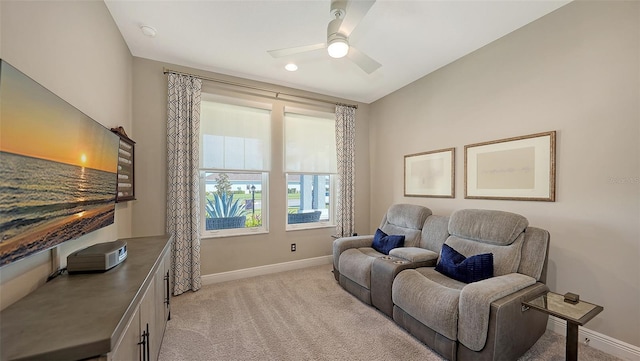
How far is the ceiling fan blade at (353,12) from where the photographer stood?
5.60ft

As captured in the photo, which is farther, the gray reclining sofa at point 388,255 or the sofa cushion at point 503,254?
the gray reclining sofa at point 388,255

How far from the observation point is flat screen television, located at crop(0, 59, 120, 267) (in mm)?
908

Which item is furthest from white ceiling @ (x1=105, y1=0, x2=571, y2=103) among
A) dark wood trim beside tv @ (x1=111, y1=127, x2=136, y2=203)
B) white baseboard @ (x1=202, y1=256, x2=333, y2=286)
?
white baseboard @ (x1=202, y1=256, x2=333, y2=286)

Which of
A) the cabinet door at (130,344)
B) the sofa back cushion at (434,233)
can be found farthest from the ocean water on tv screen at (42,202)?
the sofa back cushion at (434,233)

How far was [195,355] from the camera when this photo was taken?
1968 millimetres

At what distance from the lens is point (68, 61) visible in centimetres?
159

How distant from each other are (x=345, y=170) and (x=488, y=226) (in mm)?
2300

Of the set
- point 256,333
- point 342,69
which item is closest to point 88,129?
point 256,333

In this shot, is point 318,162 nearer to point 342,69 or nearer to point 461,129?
point 342,69

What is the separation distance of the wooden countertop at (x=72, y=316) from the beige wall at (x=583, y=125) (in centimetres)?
324

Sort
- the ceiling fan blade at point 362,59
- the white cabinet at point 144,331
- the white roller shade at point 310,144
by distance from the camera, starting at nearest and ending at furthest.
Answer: the white cabinet at point 144,331, the ceiling fan blade at point 362,59, the white roller shade at point 310,144

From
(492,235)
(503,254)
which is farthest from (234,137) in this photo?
(503,254)

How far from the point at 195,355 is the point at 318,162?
9.70ft

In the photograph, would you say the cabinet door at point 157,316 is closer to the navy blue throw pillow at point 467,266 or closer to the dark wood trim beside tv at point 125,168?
the dark wood trim beside tv at point 125,168
